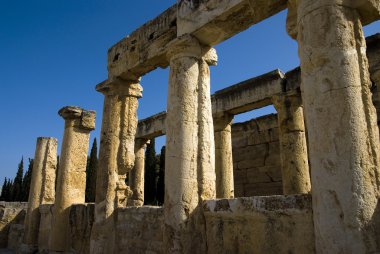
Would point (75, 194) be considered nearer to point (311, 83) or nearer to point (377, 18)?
point (311, 83)

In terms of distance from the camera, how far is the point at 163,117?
12.7 metres

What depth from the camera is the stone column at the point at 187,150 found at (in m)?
4.76

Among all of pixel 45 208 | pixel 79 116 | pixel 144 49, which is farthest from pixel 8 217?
pixel 144 49

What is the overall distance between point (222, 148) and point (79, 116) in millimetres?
4331

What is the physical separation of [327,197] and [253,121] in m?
9.87

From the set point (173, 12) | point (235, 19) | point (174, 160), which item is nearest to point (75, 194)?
point (174, 160)

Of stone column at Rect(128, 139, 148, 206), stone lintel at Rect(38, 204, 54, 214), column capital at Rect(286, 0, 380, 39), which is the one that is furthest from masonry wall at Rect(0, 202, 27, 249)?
column capital at Rect(286, 0, 380, 39)

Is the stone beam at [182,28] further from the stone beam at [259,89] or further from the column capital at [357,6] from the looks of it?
the stone beam at [259,89]

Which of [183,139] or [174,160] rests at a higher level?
[183,139]

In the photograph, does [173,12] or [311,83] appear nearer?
[311,83]

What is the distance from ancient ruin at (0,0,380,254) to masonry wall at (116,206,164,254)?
21 mm

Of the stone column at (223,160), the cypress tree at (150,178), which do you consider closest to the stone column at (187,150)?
the stone column at (223,160)

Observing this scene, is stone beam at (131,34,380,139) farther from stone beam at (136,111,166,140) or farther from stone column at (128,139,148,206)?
stone column at (128,139,148,206)

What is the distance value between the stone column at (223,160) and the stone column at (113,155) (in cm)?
300
